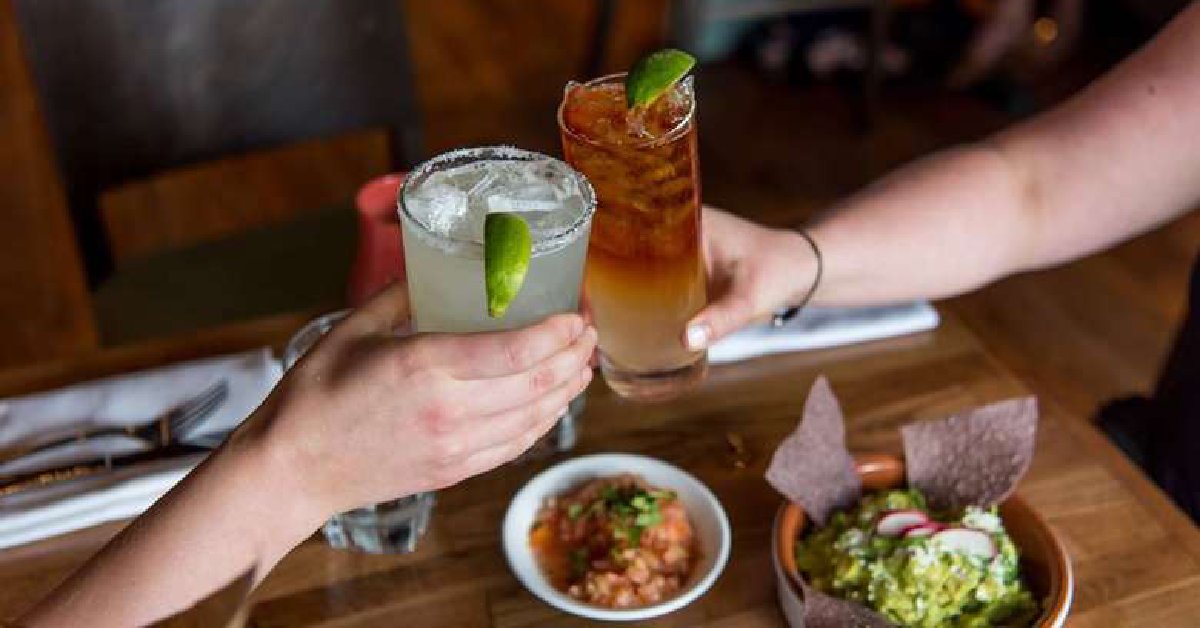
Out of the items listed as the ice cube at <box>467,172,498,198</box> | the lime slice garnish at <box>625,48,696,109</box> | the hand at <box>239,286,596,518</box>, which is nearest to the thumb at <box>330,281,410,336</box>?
the hand at <box>239,286,596,518</box>

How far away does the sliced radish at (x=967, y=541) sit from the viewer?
106 centimetres

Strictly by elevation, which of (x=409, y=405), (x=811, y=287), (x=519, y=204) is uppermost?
(x=519, y=204)

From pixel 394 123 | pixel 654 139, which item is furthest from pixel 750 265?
pixel 394 123

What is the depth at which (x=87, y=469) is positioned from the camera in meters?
1.22

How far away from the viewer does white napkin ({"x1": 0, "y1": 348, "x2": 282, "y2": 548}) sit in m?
1.17

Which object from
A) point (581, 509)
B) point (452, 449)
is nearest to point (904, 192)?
point (581, 509)

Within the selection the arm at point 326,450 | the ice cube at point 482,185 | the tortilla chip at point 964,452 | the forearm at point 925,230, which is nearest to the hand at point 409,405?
the arm at point 326,450

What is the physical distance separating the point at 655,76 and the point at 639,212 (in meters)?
0.12

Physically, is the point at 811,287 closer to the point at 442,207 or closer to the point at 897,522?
the point at 897,522

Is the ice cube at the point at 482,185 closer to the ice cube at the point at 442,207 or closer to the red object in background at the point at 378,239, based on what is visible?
the ice cube at the point at 442,207

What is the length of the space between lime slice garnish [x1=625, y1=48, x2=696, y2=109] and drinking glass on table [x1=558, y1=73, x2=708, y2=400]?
3 centimetres

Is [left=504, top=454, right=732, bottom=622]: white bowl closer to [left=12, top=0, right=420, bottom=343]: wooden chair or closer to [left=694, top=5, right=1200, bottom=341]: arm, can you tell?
[left=694, top=5, right=1200, bottom=341]: arm

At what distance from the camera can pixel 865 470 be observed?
3.82 feet

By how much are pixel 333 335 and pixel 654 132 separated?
0.31 meters
